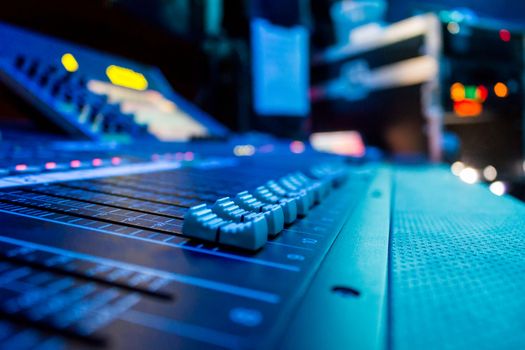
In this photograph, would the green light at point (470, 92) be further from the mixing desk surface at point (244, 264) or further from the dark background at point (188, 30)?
the mixing desk surface at point (244, 264)

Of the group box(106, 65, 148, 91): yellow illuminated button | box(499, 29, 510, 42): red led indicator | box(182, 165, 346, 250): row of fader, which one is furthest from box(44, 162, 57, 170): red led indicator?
box(499, 29, 510, 42): red led indicator

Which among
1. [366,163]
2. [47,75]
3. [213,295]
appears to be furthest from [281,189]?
[47,75]

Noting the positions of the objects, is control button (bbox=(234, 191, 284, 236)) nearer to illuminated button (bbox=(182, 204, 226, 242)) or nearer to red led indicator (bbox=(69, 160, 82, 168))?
illuminated button (bbox=(182, 204, 226, 242))

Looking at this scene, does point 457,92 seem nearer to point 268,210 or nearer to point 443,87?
point 443,87

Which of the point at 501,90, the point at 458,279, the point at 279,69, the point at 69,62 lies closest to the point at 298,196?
the point at 458,279

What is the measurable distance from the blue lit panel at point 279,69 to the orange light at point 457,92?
1260 mm

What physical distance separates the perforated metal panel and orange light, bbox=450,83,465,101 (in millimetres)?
2054

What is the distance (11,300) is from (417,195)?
87cm

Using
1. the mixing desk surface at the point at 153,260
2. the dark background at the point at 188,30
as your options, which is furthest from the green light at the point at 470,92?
the mixing desk surface at the point at 153,260

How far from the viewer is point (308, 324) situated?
272mm

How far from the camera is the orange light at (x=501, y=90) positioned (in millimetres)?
2510

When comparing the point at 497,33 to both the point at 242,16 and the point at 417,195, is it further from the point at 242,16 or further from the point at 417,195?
the point at 417,195

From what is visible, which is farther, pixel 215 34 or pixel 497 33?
pixel 215 34

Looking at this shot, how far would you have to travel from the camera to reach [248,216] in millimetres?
444
